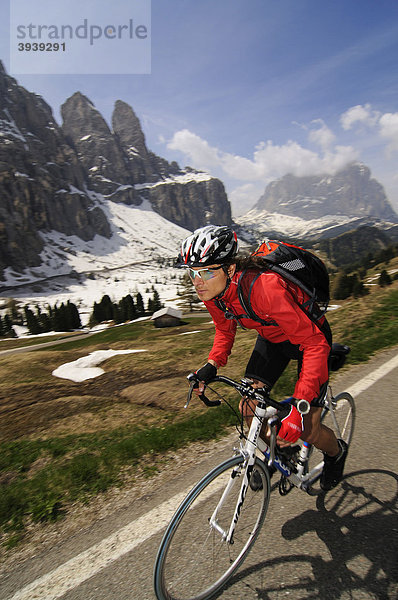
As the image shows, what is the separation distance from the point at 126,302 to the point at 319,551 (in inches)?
4261

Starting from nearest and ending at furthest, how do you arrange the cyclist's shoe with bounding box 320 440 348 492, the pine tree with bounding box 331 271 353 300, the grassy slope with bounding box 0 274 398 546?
the cyclist's shoe with bounding box 320 440 348 492 → the grassy slope with bounding box 0 274 398 546 → the pine tree with bounding box 331 271 353 300

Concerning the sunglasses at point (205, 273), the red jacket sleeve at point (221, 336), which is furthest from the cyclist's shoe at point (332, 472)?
the sunglasses at point (205, 273)

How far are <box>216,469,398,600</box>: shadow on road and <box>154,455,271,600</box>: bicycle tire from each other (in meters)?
0.20

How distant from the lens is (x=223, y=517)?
2.95 m

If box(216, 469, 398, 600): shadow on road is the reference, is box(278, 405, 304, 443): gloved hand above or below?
above

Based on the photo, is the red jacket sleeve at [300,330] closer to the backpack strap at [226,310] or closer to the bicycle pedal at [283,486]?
the backpack strap at [226,310]

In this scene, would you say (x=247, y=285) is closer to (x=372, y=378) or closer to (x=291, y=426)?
(x=291, y=426)

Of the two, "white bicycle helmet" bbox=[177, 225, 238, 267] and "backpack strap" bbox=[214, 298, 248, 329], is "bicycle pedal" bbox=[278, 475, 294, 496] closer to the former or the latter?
"backpack strap" bbox=[214, 298, 248, 329]

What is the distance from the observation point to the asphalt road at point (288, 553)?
270 cm

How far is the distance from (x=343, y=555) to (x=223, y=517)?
110 centimetres

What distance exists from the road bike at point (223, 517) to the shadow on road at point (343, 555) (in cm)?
24

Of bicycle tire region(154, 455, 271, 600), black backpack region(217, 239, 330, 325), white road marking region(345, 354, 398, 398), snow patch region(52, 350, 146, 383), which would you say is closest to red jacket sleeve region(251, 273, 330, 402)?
black backpack region(217, 239, 330, 325)

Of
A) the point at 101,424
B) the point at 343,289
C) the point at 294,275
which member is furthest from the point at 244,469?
the point at 343,289

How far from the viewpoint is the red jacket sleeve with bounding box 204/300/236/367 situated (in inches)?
149
